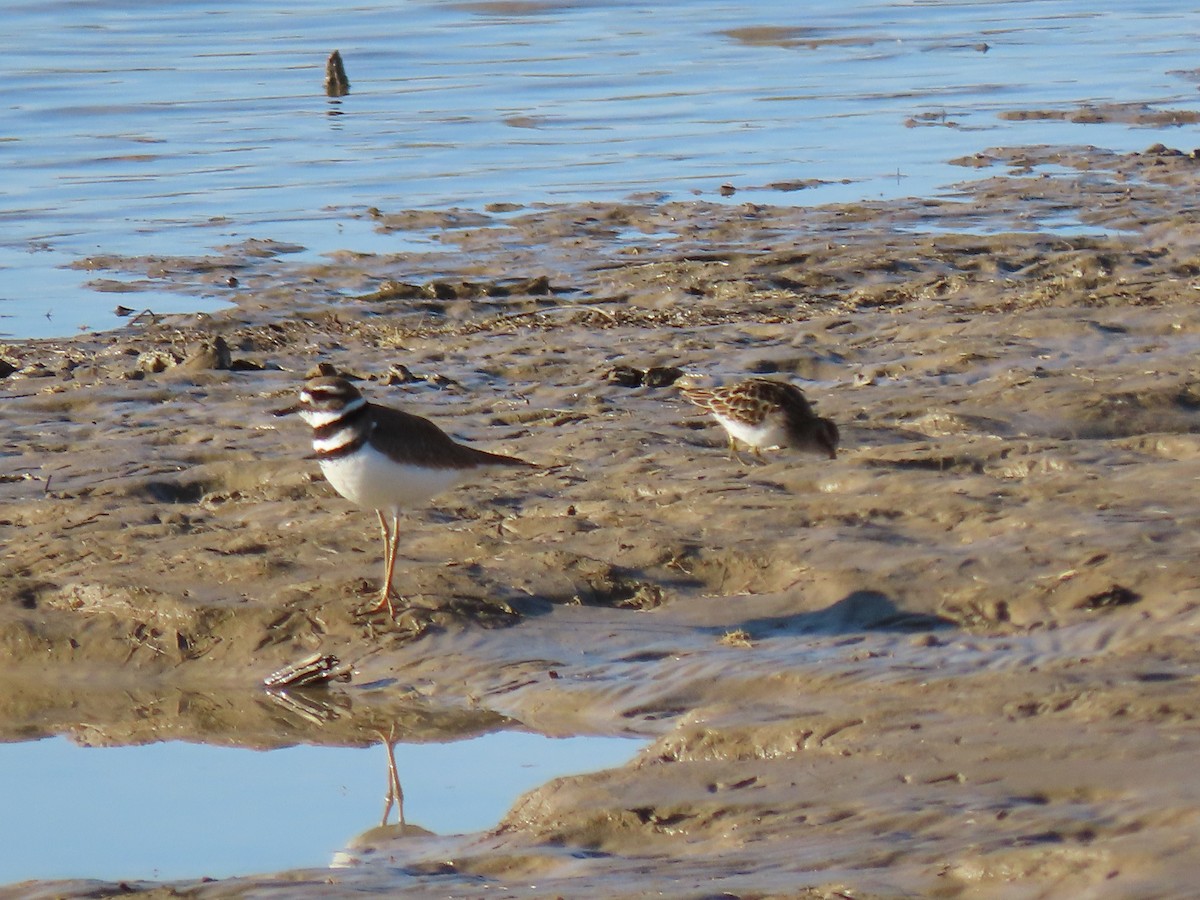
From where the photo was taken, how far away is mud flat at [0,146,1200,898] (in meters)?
5.31

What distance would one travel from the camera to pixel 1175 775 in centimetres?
516

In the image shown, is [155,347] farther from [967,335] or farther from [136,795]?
[136,795]

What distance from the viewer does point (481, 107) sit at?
2284 centimetres

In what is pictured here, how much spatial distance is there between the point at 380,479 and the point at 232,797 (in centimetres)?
150

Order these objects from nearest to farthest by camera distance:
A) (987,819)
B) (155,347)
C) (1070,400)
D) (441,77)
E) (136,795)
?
1. (987,819)
2. (136,795)
3. (1070,400)
4. (155,347)
5. (441,77)

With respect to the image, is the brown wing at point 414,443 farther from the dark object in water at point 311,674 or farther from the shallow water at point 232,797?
the shallow water at point 232,797

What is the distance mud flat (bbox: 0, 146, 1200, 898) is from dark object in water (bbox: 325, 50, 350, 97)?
1107cm

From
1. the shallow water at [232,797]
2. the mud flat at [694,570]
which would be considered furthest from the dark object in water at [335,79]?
the shallow water at [232,797]

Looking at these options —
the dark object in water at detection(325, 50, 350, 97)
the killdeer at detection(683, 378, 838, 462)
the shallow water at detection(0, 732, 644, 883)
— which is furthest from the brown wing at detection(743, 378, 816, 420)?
the dark object in water at detection(325, 50, 350, 97)

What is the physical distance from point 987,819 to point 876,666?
4.87 ft

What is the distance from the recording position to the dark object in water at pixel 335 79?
→ 77.9 feet

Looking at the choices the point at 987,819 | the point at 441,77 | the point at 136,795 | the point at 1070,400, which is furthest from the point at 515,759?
the point at 441,77

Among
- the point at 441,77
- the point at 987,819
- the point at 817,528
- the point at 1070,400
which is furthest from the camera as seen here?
the point at 441,77

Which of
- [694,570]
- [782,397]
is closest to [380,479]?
[694,570]
